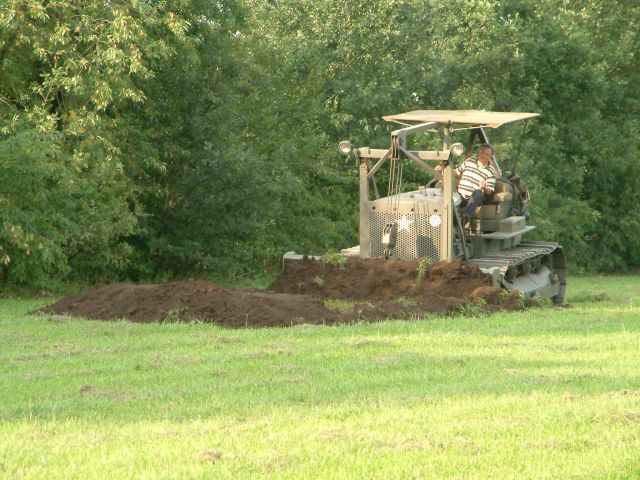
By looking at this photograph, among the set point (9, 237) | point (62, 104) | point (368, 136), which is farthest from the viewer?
point (368, 136)

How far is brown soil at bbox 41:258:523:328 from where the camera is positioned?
54.5 feet

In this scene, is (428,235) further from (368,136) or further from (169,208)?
(368,136)

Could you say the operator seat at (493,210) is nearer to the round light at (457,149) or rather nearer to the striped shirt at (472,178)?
the striped shirt at (472,178)

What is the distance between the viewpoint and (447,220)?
19234 millimetres

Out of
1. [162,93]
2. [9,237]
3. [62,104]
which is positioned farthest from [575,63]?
[9,237]

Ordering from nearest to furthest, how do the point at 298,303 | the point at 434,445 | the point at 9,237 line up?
the point at 434,445 → the point at 298,303 → the point at 9,237

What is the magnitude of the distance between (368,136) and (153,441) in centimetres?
2461

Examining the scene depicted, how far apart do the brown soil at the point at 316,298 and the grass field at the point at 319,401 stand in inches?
32.0

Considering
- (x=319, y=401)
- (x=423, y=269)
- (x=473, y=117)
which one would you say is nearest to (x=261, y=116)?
(x=473, y=117)

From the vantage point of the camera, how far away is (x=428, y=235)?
1947 cm

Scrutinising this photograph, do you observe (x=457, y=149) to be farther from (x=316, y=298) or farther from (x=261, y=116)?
(x=261, y=116)

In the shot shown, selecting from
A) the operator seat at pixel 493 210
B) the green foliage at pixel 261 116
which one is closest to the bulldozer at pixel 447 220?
the operator seat at pixel 493 210

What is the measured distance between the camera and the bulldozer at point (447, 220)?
19.3m

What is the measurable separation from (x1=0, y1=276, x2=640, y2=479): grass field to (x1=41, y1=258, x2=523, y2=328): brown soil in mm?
813
